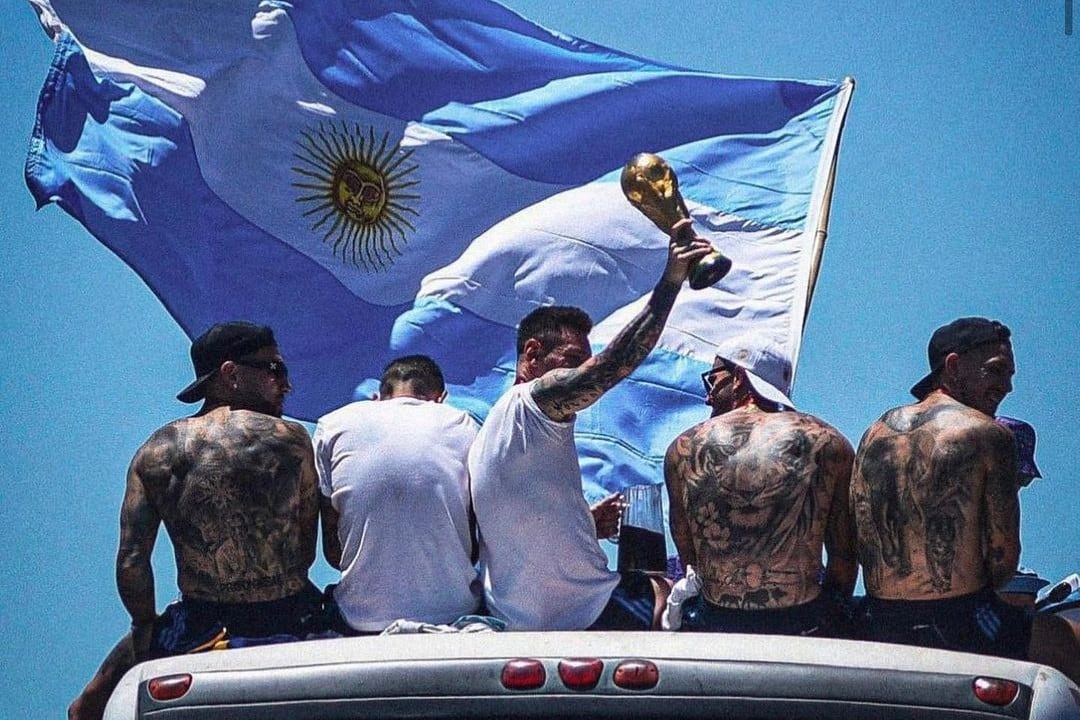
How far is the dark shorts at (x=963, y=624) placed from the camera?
5.41 meters

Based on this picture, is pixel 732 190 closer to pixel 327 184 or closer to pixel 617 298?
pixel 617 298

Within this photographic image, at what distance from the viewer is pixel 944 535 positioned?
5.54 metres

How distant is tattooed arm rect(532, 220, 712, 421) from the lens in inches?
205

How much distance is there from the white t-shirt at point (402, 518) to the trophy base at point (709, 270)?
1.02 meters

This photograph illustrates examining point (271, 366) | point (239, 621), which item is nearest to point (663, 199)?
point (271, 366)

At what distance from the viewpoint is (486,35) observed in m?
11.0

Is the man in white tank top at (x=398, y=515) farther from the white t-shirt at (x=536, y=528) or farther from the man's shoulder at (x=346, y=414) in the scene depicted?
the white t-shirt at (x=536, y=528)

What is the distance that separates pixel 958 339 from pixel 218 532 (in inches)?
95.6

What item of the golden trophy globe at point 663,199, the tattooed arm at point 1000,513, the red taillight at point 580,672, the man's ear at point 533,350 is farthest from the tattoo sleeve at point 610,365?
the red taillight at point 580,672

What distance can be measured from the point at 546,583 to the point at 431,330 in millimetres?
5056

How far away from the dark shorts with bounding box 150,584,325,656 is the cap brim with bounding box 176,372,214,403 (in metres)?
0.73

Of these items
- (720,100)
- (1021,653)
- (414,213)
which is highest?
(720,100)

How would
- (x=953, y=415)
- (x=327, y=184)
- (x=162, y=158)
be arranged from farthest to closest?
(x=327, y=184)
(x=162, y=158)
(x=953, y=415)

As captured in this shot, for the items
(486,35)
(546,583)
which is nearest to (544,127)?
(486,35)
